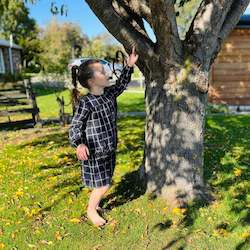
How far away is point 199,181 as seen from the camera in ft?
16.9

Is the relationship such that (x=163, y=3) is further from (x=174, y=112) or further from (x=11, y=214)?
(x=11, y=214)

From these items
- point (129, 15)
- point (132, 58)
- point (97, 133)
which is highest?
point (129, 15)

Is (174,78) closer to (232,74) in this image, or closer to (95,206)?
(95,206)

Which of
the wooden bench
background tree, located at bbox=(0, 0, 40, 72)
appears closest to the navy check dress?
the wooden bench

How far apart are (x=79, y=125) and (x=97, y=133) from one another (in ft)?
0.72

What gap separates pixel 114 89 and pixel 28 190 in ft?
7.09

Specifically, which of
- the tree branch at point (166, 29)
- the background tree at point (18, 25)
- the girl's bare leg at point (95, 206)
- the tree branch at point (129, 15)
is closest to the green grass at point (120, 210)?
the girl's bare leg at point (95, 206)

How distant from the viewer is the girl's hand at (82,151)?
14.0 feet

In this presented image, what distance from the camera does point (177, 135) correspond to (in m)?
4.94

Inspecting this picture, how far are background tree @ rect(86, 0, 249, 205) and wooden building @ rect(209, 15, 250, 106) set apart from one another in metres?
10.3

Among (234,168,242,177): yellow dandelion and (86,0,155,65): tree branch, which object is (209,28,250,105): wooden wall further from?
(86,0,155,65): tree branch

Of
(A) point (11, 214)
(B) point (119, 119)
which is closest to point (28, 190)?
(A) point (11, 214)

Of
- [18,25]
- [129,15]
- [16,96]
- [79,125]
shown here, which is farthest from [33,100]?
[18,25]

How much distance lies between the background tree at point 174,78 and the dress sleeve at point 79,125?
2.94 feet
